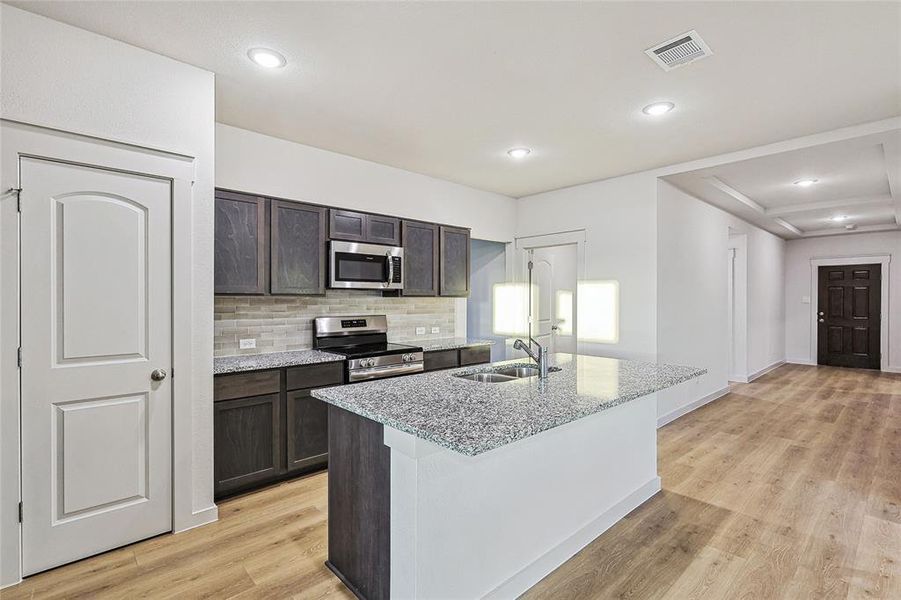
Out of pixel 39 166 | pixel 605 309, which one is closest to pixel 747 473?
pixel 605 309

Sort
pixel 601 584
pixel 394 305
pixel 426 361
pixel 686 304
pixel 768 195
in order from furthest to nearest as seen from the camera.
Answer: pixel 768 195 → pixel 686 304 → pixel 394 305 → pixel 426 361 → pixel 601 584

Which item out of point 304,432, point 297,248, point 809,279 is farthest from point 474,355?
point 809,279

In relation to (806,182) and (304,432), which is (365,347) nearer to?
(304,432)

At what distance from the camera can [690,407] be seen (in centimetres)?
512

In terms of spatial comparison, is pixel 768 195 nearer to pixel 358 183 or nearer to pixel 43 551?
pixel 358 183

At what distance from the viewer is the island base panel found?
5.80ft

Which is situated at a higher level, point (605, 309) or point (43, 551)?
point (605, 309)

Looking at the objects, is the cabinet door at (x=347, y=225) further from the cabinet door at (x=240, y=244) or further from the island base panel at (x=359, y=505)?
the island base panel at (x=359, y=505)

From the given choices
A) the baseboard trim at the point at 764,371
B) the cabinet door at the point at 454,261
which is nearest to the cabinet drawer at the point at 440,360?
the cabinet door at the point at 454,261

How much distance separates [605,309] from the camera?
486cm

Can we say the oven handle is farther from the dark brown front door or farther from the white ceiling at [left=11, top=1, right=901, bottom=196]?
the dark brown front door

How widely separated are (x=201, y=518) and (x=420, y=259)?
2.82 meters

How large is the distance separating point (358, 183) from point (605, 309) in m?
2.95

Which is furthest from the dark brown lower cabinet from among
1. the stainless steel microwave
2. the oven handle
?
the stainless steel microwave
